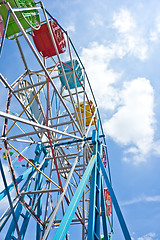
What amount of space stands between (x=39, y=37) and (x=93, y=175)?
23.1ft

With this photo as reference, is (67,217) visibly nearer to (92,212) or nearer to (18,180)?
(92,212)

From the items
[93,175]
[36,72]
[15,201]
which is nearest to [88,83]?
[36,72]

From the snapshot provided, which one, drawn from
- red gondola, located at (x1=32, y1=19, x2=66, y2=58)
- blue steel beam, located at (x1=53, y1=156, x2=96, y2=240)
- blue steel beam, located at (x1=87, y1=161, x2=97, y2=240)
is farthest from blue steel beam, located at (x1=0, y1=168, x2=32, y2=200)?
red gondola, located at (x1=32, y1=19, x2=66, y2=58)

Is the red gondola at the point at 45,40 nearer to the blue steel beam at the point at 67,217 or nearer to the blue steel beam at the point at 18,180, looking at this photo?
the blue steel beam at the point at 18,180

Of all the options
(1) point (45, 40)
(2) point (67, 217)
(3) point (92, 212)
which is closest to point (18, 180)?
(3) point (92, 212)

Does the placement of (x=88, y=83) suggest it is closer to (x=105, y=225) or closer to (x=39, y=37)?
(x=39, y=37)

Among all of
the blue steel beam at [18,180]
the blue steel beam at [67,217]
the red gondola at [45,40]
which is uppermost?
the red gondola at [45,40]

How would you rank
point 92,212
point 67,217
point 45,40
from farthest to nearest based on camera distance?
1. point 45,40
2. point 92,212
3. point 67,217

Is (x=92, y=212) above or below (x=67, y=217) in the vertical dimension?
above

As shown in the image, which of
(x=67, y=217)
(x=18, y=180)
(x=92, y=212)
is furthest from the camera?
(x=18, y=180)

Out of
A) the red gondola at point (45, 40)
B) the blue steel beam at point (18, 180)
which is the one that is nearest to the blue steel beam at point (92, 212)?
the blue steel beam at point (18, 180)

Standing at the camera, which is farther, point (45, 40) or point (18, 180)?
point (45, 40)

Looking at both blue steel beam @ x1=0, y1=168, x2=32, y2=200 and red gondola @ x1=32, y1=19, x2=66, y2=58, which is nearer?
blue steel beam @ x1=0, y1=168, x2=32, y2=200

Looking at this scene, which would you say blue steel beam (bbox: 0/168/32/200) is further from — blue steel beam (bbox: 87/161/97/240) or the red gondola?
the red gondola
